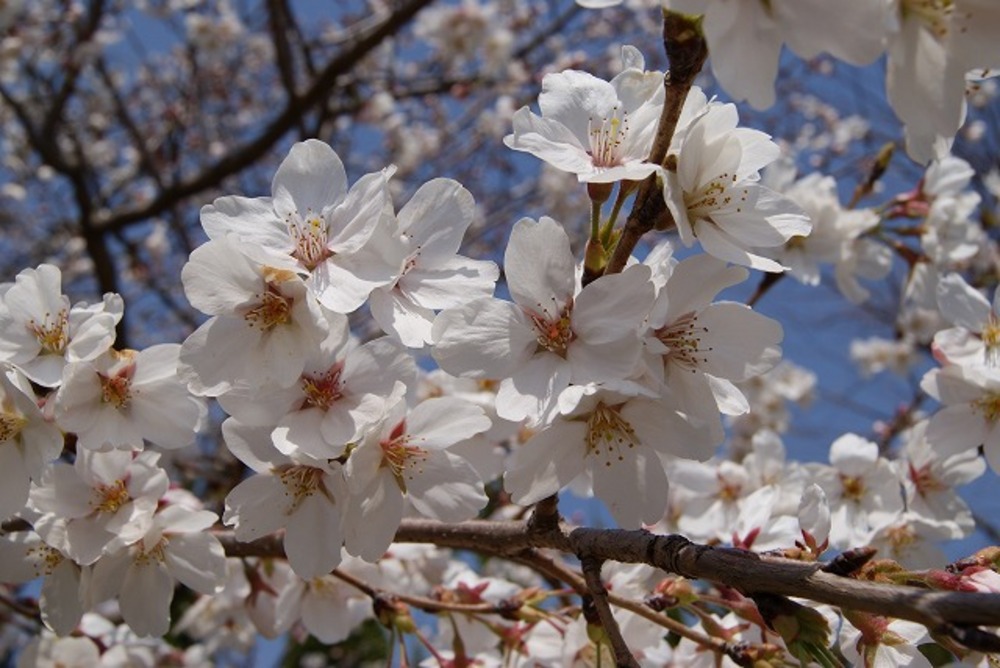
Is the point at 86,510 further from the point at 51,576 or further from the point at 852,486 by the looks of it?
the point at 852,486

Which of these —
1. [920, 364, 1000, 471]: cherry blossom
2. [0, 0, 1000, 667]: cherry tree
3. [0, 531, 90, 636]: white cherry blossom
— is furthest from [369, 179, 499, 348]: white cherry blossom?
[920, 364, 1000, 471]: cherry blossom

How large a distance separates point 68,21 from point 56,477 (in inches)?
225

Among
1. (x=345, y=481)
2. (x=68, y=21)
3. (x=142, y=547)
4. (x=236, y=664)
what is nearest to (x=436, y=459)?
(x=345, y=481)

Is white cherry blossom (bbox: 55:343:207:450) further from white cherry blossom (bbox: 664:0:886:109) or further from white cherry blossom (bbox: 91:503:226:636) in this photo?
white cherry blossom (bbox: 664:0:886:109)

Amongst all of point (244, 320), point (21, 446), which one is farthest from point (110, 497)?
point (244, 320)

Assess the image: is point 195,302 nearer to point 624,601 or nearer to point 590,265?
point 590,265

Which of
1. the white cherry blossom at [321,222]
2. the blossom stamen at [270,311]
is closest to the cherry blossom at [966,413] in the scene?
the white cherry blossom at [321,222]

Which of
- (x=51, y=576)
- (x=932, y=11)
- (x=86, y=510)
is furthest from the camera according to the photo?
(x=51, y=576)

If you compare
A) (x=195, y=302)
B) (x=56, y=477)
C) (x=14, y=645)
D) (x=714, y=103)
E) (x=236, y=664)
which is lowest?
(x=236, y=664)

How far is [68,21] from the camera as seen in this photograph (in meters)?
6.21

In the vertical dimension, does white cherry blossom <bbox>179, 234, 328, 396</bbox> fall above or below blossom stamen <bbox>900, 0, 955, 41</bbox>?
below

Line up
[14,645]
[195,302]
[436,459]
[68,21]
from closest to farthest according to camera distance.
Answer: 1. [195,302]
2. [436,459]
3. [14,645]
4. [68,21]

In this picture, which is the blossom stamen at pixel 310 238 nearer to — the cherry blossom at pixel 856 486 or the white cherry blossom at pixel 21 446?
the white cherry blossom at pixel 21 446

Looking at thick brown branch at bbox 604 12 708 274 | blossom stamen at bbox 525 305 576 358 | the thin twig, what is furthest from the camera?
blossom stamen at bbox 525 305 576 358
